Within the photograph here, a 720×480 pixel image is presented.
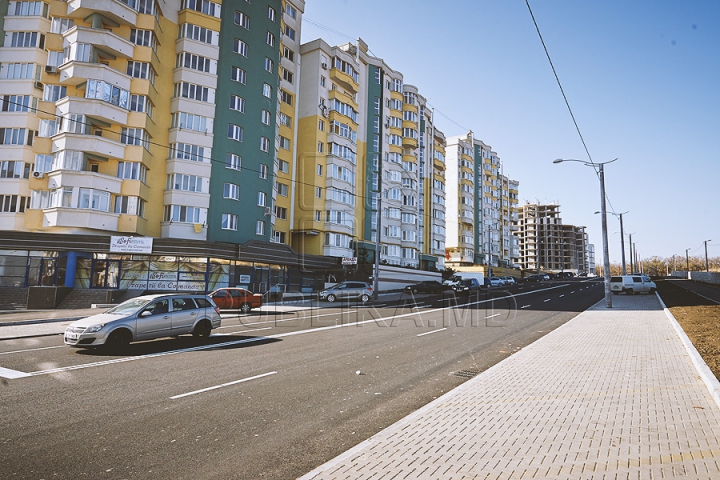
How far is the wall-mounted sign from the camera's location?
2889 cm

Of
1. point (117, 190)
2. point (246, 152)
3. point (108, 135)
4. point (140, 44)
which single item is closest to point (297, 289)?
point (246, 152)

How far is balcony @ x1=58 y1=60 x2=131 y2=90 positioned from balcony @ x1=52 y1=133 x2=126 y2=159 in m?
4.04

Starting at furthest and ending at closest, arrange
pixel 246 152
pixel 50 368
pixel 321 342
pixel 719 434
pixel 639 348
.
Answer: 1. pixel 246 152
2. pixel 321 342
3. pixel 639 348
4. pixel 50 368
5. pixel 719 434

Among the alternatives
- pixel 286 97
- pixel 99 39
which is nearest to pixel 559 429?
pixel 99 39

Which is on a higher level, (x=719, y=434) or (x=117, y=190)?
(x=117, y=190)

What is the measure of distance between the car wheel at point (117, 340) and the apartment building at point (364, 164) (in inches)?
971

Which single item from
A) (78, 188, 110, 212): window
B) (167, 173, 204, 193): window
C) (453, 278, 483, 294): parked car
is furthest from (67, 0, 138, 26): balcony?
(453, 278, 483, 294): parked car

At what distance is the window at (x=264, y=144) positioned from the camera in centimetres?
3825

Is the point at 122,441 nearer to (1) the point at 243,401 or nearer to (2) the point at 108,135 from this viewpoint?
(1) the point at 243,401

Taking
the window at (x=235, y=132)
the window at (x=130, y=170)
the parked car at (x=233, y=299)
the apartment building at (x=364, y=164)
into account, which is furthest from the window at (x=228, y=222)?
the parked car at (x=233, y=299)

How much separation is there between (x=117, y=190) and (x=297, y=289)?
631 inches

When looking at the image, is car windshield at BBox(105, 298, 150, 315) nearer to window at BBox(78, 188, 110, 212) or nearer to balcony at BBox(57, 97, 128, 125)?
window at BBox(78, 188, 110, 212)

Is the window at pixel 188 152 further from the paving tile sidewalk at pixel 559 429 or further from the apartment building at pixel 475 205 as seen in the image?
the apartment building at pixel 475 205

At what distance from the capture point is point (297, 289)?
38812 millimetres
